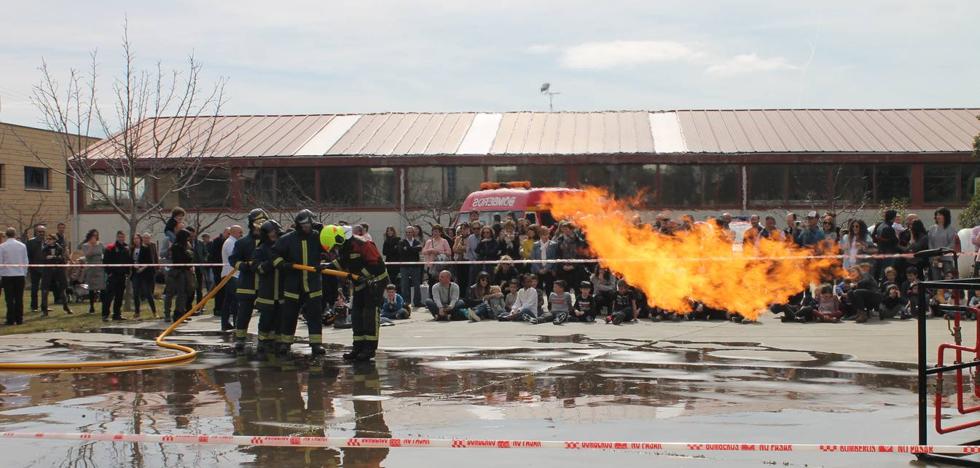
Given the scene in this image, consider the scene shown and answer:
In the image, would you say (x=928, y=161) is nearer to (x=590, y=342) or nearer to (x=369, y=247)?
(x=590, y=342)

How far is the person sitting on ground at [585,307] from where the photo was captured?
1734 cm

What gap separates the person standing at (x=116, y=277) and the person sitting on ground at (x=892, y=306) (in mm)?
12698

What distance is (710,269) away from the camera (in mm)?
17297

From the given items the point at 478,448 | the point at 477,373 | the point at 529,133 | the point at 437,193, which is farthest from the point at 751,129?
the point at 478,448

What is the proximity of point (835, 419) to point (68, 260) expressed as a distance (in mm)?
19250

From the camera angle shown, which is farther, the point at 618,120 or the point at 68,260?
the point at 618,120

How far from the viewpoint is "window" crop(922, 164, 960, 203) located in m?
35.4

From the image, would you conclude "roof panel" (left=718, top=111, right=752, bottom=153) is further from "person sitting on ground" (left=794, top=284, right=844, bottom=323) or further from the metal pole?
the metal pole

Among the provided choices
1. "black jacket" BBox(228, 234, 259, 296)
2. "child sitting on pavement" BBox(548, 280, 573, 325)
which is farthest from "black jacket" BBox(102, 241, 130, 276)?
"child sitting on pavement" BBox(548, 280, 573, 325)

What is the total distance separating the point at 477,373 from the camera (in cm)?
1140

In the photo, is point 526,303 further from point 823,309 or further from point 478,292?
point 823,309

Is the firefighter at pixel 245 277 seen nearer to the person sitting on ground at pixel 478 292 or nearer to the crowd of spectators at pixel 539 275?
the crowd of spectators at pixel 539 275

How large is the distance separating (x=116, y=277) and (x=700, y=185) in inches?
833

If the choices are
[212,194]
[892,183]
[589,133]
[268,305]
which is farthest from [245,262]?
[892,183]
